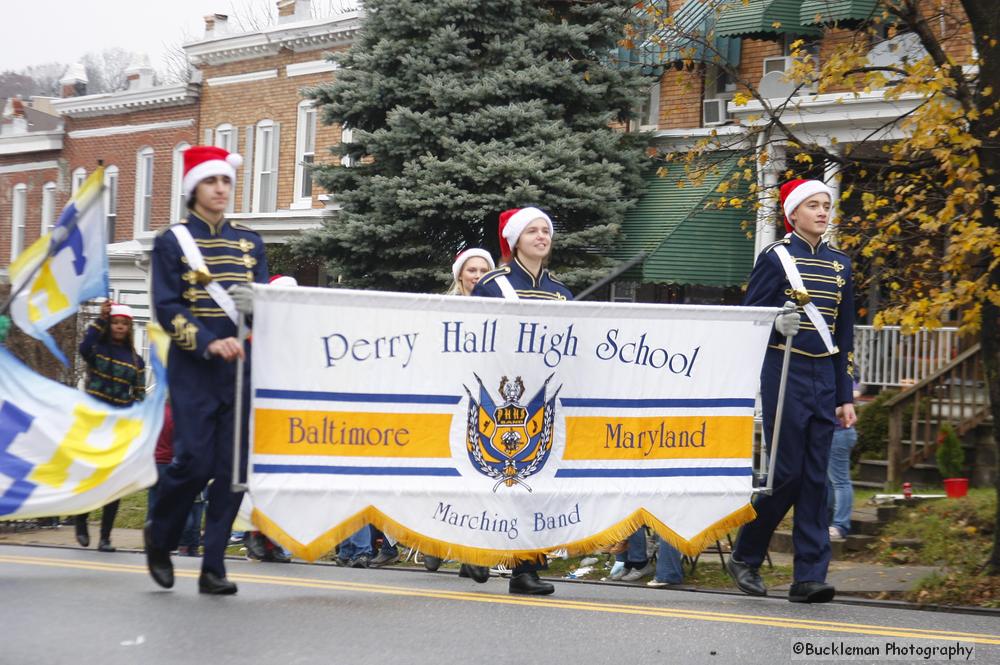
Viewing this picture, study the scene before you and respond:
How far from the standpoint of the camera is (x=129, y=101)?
37.8 metres

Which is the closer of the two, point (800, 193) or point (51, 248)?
point (51, 248)

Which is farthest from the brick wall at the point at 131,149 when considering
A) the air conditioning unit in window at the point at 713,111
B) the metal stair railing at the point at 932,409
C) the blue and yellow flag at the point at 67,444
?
the blue and yellow flag at the point at 67,444

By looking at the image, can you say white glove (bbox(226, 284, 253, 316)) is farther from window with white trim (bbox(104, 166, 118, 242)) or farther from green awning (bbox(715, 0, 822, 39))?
window with white trim (bbox(104, 166, 118, 242))

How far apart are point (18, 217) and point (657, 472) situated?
38.4 metres

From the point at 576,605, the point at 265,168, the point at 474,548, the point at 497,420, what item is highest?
the point at 265,168

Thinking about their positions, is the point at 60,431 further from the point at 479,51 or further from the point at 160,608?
the point at 479,51

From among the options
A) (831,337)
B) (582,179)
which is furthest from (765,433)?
(582,179)

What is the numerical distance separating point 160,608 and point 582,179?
53.2 ft

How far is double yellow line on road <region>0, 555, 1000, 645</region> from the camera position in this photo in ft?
23.5

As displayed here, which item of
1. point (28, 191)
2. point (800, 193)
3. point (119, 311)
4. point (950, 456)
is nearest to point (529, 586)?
point (800, 193)

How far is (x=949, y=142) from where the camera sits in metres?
10.1

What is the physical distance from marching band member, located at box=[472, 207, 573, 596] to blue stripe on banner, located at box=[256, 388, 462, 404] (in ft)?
2.52

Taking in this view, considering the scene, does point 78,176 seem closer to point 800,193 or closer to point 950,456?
point 950,456

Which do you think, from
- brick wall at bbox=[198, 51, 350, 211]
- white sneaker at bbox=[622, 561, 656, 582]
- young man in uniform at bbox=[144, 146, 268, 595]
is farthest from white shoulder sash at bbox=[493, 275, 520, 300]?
brick wall at bbox=[198, 51, 350, 211]
